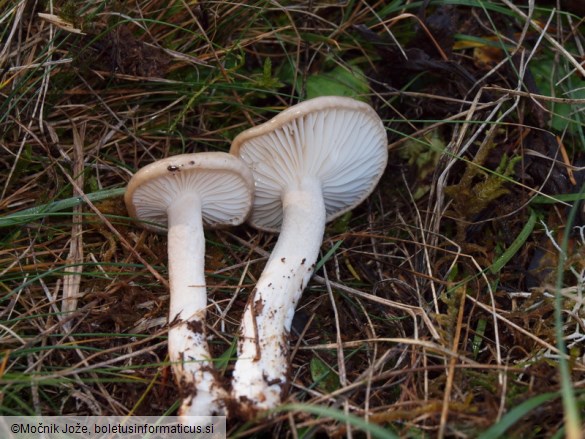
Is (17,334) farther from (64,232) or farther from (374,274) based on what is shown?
(374,274)

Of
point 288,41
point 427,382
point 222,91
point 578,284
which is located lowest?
point 427,382

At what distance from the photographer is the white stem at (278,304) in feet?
7.55

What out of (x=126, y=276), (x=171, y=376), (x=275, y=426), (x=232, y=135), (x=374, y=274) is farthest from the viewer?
(x=232, y=135)

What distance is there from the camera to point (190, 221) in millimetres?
2719

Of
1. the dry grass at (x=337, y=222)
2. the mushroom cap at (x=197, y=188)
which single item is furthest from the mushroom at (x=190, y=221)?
the dry grass at (x=337, y=222)

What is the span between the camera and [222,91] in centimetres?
324

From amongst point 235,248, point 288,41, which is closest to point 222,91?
point 288,41

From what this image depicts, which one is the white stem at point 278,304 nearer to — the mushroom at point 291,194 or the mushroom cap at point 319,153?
the mushroom at point 291,194

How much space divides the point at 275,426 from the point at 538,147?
202 centimetres

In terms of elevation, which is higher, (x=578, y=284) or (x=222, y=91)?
(x=222, y=91)

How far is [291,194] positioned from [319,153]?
0.26 metres

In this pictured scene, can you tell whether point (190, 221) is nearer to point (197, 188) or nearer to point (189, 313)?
point (197, 188)

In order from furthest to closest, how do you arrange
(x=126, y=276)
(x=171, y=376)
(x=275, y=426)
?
1. (x=126, y=276)
2. (x=171, y=376)
3. (x=275, y=426)

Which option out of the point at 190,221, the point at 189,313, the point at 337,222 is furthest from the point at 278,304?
the point at 337,222
